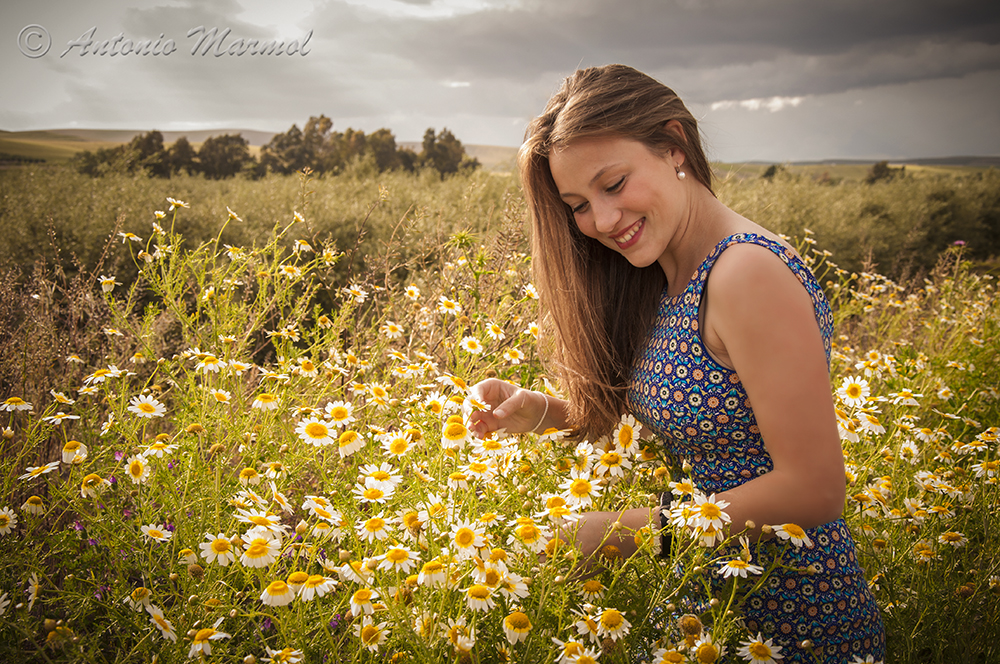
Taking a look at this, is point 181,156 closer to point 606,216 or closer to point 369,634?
point 606,216

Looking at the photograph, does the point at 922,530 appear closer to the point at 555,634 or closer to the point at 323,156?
the point at 555,634

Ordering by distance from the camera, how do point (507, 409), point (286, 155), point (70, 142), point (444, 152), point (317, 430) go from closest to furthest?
A: point (317, 430) < point (507, 409) < point (70, 142) < point (286, 155) < point (444, 152)

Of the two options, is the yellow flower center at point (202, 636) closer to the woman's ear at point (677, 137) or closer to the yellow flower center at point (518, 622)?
the yellow flower center at point (518, 622)

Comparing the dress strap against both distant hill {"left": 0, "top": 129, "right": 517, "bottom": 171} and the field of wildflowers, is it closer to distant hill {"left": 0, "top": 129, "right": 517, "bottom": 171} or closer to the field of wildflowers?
the field of wildflowers

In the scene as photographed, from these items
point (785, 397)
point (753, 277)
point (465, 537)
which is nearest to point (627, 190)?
point (753, 277)

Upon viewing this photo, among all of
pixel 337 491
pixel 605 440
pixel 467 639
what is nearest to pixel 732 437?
pixel 605 440

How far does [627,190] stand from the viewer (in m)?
1.42

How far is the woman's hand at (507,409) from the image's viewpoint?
151 centimetres

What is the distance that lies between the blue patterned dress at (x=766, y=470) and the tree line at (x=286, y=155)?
8.86 meters

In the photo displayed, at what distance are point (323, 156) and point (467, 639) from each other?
13999 mm

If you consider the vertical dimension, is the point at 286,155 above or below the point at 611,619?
above

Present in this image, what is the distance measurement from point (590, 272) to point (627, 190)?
465 mm

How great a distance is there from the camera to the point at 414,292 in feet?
9.06

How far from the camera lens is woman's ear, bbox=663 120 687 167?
4.85 feet
